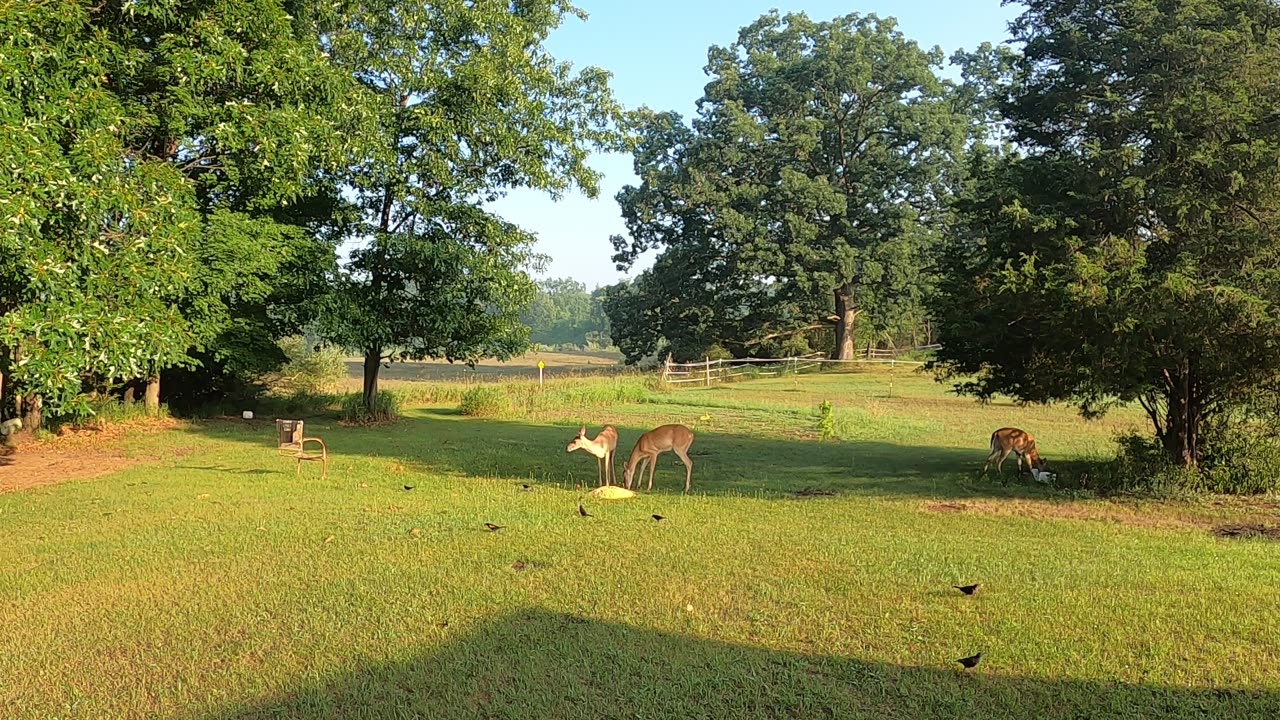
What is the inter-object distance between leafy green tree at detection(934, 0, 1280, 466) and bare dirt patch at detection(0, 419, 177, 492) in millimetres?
13152

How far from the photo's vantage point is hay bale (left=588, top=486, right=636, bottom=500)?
1045 centimetres

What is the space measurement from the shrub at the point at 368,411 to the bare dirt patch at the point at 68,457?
4101 millimetres

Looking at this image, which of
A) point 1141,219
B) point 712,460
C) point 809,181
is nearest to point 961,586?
point 1141,219

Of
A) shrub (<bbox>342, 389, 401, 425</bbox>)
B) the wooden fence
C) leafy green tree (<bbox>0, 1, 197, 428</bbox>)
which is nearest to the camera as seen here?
leafy green tree (<bbox>0, 1, 197, 428</bbox>)

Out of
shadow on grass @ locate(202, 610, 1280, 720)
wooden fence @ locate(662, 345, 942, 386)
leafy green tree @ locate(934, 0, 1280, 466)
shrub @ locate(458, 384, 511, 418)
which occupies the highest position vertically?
leafy green tree @ locate(934, 0, 1280, 466)

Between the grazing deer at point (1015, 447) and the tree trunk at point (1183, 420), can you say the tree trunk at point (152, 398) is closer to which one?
the grazing deer at point (1015, 447)

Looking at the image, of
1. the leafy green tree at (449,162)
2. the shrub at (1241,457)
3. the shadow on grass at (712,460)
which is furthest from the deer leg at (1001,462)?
the leafy green tree at (449,162)

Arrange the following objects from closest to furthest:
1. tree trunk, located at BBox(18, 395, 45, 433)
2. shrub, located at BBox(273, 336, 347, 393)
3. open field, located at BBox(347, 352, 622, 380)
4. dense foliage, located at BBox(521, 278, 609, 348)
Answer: tree trunk, located at BBox(18, 395, 45, 433)
shrub, located at BBox(273, 336, 347, 393)
open field, located at BBox(347, 352, 622, 380)
dense foliage, located at BBox(521, 278, 609, 348)

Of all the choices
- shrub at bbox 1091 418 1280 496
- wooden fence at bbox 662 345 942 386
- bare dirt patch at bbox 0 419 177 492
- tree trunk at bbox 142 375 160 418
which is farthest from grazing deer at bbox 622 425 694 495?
wooden fence at bbox 662 345 942 386

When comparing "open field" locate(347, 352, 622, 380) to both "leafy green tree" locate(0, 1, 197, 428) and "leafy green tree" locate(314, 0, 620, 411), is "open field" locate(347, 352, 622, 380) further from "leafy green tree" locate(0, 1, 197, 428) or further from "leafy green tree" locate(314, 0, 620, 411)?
"leafy green tree" locate(0, 1, 197, 428)

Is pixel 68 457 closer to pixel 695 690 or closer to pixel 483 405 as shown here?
pixel 483 405

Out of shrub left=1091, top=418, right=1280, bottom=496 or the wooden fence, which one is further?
the wooden fence

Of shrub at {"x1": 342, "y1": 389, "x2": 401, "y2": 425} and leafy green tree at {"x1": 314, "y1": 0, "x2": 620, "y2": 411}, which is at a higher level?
leafy green tree at {"x1": 314, "y1": 0, "x2": 620, "y2": 411}

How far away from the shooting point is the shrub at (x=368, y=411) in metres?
20.5
